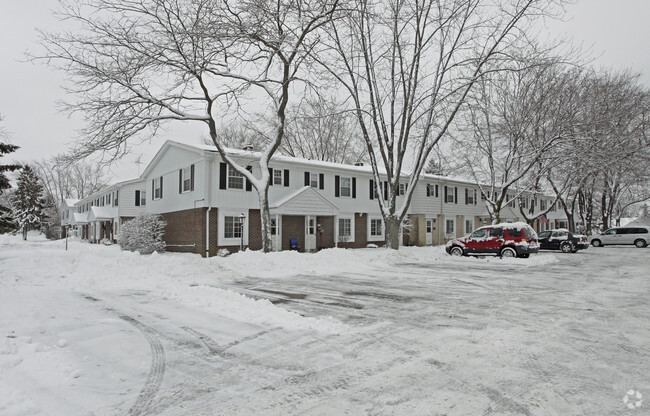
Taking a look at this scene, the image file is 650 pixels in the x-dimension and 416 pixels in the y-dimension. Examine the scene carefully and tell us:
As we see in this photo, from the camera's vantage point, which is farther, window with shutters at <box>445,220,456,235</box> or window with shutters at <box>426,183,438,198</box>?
window with shutters at <box>445,220,456,235</box>

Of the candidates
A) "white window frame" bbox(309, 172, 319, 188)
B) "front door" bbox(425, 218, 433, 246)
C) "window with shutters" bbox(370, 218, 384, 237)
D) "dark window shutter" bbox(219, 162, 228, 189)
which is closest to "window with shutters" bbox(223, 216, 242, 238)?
"dark window shutter" bbox(219, 162, 228, 189)

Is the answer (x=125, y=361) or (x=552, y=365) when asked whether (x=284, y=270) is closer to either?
(x=125, y=361)

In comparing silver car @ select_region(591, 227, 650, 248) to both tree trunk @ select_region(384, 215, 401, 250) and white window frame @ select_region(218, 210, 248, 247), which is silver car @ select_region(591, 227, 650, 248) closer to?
tree trunk @ select_region(384, 215, 401, 250)

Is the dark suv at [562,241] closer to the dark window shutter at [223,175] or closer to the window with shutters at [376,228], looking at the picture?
the window with shutters at [376,228]

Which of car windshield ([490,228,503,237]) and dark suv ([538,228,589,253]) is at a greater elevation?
car windshield ([490,228,503,237])

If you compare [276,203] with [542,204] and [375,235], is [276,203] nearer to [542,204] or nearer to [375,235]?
[375,235]

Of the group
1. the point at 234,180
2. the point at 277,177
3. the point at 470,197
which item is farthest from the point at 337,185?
the point at 470,197

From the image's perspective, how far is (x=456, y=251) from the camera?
22.2 metres

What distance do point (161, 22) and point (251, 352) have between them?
14550mm

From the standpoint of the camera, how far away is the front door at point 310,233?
2578 centimetres

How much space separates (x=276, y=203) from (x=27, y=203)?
2112 inches

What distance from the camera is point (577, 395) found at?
382 centimetres

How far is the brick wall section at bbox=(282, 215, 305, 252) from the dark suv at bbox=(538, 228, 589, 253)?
57.7 ft

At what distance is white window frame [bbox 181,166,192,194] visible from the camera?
23.0 meters
